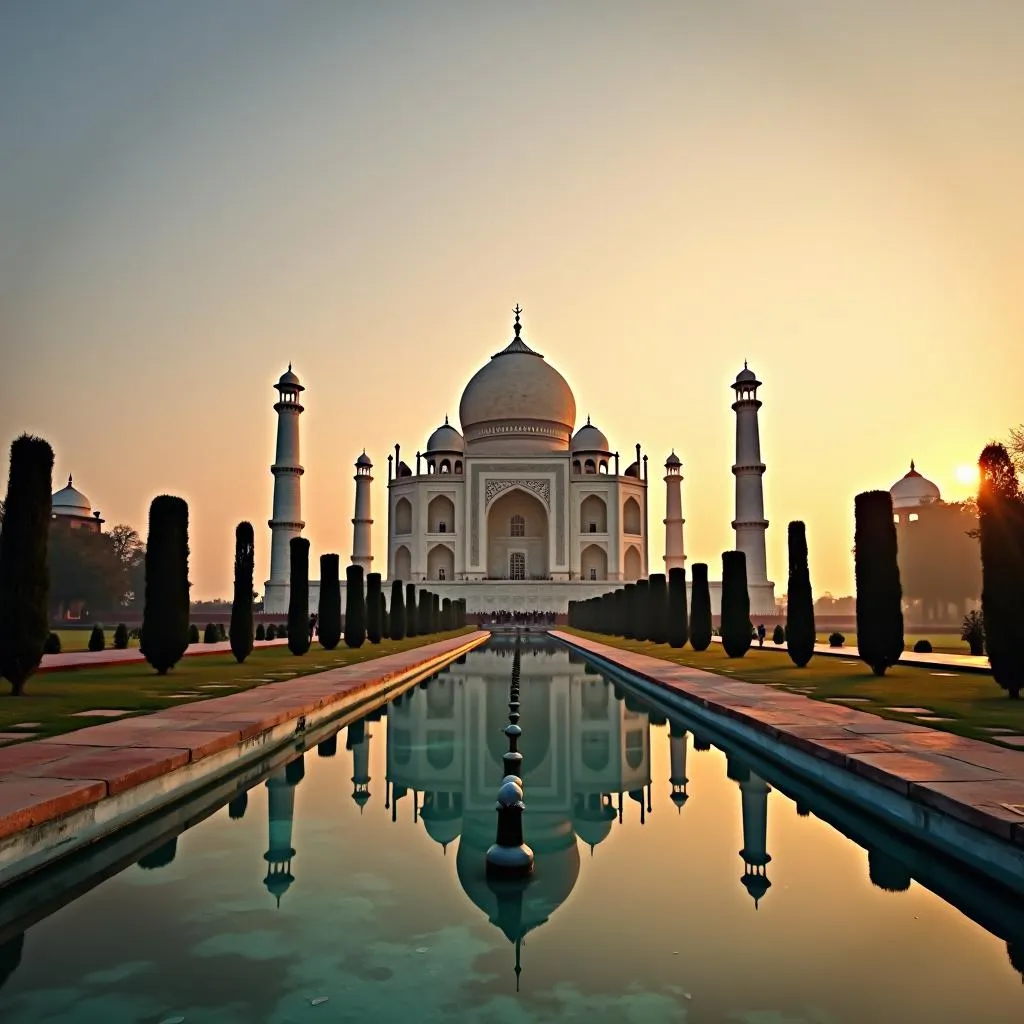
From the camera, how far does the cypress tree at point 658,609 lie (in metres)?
19.4

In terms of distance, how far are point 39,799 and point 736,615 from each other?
12.4m

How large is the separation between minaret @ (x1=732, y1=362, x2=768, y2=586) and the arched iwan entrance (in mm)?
12014

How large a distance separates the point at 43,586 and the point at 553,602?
29.2 m

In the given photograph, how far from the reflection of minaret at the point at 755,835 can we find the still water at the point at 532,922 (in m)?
0.01

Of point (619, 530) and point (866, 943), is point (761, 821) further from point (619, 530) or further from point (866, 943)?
point (619, 530)

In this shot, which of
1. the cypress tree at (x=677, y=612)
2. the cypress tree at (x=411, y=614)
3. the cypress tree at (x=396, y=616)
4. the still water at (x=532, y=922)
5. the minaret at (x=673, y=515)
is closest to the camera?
the still water at (x=532, y=922)

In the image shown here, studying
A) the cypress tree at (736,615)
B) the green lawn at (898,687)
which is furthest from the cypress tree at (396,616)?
the green lawn at (898,687)

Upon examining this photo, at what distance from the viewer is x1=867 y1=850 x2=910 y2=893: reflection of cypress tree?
2947 mm

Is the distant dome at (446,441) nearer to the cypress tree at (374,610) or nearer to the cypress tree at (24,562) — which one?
the cypress tree at (374,610)

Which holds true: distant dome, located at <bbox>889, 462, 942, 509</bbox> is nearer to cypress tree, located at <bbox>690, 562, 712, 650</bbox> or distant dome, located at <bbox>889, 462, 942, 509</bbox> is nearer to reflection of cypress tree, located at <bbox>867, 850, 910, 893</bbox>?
cypress tree, located at <bbox>690, 562, 712, 650</bbox>

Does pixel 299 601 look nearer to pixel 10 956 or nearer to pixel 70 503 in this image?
pixel 10 956

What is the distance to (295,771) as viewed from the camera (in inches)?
195

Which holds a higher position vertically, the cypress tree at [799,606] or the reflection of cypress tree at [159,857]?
the cypress tree at [799,606]

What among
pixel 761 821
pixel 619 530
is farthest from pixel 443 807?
pixel 619 530
